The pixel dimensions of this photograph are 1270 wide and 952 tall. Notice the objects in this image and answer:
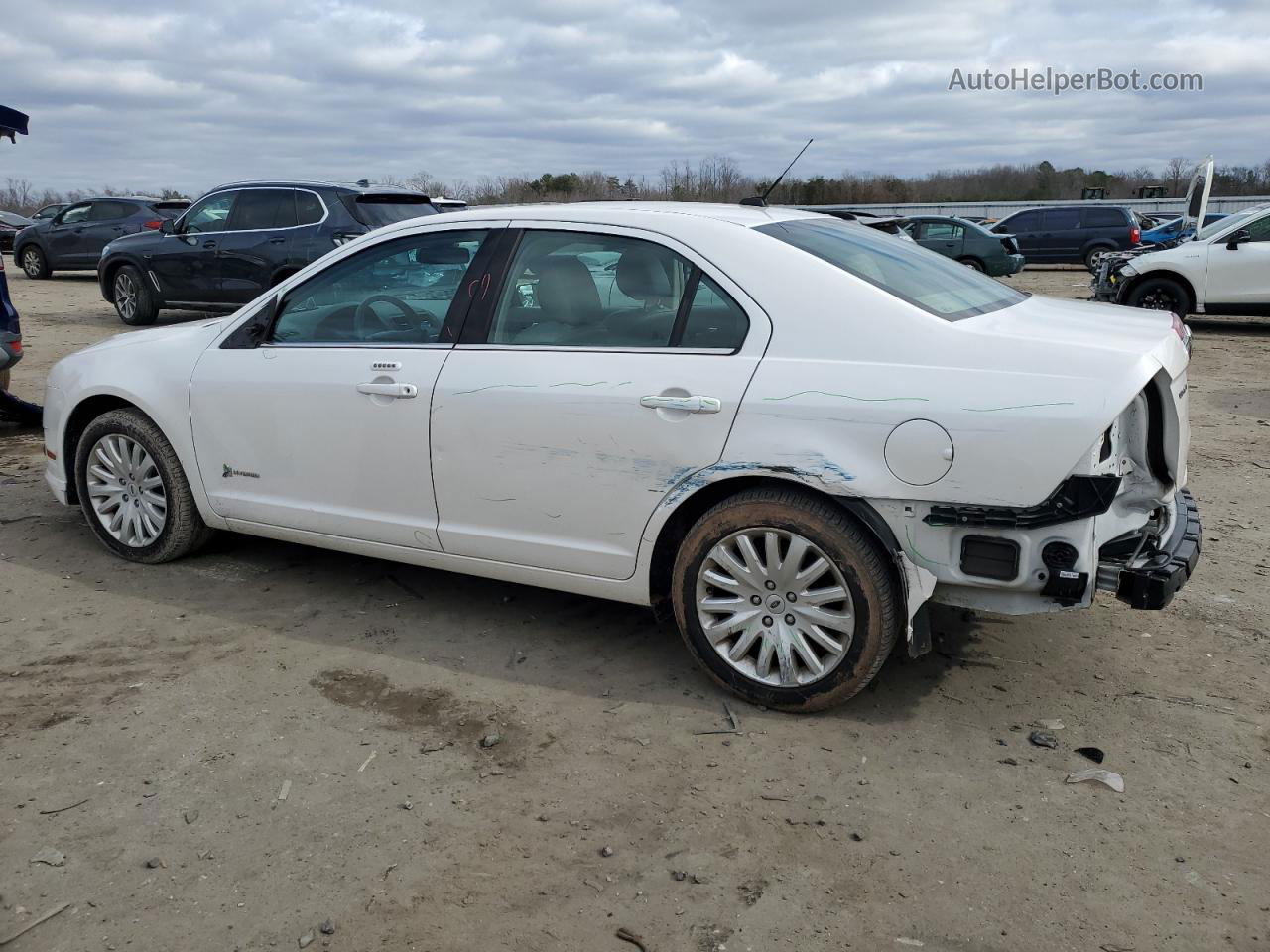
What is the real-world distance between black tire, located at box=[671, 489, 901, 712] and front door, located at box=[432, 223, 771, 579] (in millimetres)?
205

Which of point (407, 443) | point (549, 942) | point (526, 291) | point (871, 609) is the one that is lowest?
point (549, 942)

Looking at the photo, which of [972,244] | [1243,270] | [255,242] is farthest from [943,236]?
[255,242]

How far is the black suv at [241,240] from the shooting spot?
1266cm

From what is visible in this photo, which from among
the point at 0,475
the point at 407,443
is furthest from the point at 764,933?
the point at 0,475

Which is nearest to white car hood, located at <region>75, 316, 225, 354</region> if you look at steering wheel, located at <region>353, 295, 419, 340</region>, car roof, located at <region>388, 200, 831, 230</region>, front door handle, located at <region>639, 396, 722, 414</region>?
steering wheel, located at <region>353, 295, 419, 340</region>

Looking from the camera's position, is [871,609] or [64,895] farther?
[871,609]

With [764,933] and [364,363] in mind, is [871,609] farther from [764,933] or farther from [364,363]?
[364,363]

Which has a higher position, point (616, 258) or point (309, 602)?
point (616, 258)

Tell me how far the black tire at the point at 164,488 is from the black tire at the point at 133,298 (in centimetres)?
971

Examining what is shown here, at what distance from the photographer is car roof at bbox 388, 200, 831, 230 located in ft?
13.1

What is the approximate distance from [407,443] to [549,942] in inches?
83.1

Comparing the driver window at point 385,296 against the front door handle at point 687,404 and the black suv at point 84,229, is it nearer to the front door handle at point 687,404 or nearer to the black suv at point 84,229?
the front door handle at point 687,404

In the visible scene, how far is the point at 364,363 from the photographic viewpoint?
14.2ft

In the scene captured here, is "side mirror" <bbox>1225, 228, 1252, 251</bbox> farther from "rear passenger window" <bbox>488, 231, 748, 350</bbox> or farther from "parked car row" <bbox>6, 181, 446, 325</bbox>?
"rear passenger window" <bbox>488, 231, 748, 350</bbox>
